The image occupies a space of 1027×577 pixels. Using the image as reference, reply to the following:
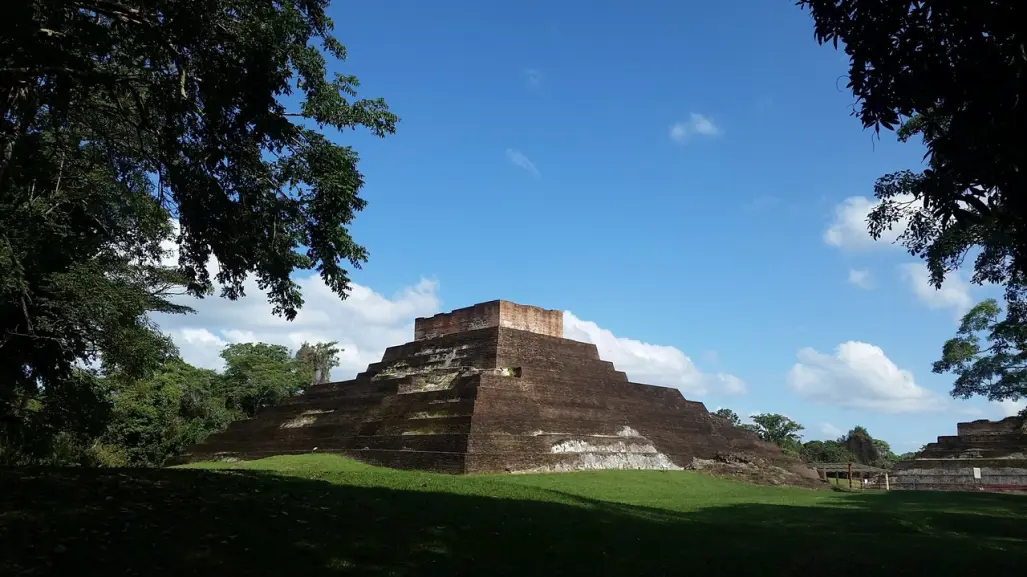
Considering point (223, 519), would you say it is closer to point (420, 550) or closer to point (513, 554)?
point (420, 550)

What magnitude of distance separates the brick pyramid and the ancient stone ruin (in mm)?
5558

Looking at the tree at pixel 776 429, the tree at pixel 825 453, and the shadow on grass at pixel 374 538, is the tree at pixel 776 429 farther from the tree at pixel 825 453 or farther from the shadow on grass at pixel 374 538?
the shadow on grass at pixel 374 538

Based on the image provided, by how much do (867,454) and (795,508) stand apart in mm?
38749

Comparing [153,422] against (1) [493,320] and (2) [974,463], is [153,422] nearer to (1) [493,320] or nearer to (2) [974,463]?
(1) [493,320]

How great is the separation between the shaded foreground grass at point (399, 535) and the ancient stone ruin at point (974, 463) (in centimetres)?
1776

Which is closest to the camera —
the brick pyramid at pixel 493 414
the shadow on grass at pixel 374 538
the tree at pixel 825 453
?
the shadow on grass at pixel 374 538

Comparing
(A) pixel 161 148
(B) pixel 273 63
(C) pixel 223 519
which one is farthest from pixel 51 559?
(B) pixel 273 63

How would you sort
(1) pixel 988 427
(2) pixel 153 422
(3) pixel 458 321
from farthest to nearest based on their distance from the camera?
(1) pixel 988 427 → (2) pixel 153 422 → (3) pixel 458 321

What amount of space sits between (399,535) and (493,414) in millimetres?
11402

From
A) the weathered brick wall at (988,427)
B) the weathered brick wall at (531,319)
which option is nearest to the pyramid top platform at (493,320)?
the weathered brick wall at (531,319)

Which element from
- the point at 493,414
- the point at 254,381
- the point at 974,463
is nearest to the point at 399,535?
the point at 493,414

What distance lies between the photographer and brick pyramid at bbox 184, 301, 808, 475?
17.6m

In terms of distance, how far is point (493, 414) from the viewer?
17.9 m

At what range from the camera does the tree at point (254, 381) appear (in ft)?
118
